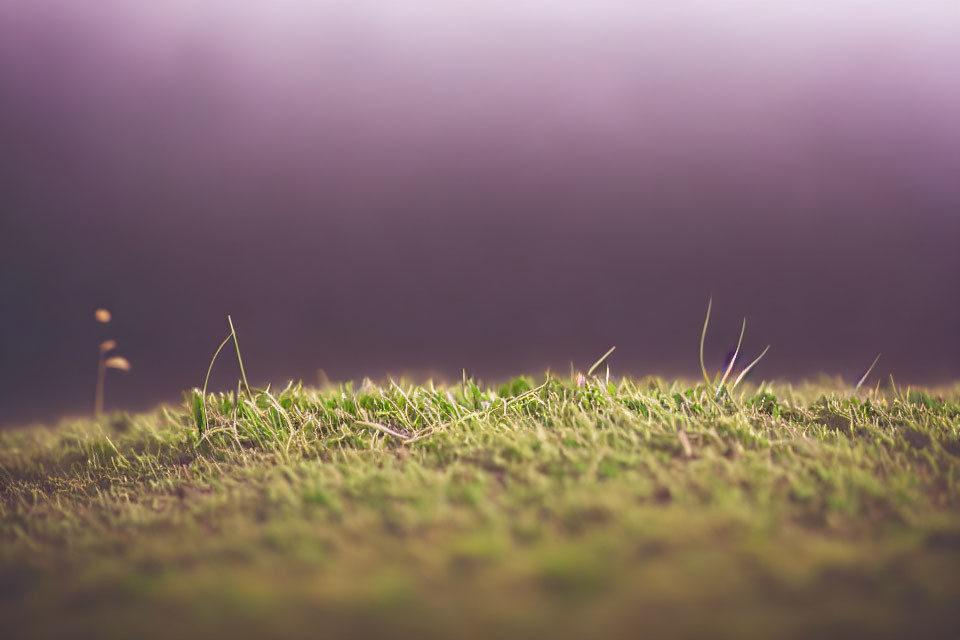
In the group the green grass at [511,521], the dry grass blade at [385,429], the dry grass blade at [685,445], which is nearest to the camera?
the green grass at [511,521]

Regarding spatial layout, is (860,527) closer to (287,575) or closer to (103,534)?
(287,575)

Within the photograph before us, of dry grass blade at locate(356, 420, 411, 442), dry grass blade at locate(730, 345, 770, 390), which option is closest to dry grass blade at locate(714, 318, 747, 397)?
dry grass blade at locate(730, 345, 770, 390)

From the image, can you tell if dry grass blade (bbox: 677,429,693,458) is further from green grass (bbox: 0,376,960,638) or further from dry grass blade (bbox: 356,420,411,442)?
dry grass blade (bbox: 356,420,411,442)

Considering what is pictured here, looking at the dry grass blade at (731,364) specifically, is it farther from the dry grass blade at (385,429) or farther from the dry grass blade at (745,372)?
the dry grass blade at (385,429)

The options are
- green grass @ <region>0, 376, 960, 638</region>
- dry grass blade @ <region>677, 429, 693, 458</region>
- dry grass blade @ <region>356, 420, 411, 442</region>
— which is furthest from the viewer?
dry grass blade @ <region>356, 420, 411, 442</region>

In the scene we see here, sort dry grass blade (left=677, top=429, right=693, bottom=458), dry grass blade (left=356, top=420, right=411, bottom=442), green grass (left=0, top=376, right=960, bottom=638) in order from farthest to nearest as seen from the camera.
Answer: dry grass blade (left=356, top=420, right=411, bottom=442) → dry grass blade (left=677, top=429, right=693, bottom=458) → green grass (left=0, top=376, right=960, bottom=638)

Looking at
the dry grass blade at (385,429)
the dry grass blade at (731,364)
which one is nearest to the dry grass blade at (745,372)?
the dry grass blade at (731,364)

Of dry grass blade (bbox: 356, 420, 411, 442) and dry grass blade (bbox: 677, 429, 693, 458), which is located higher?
dry grass blade (bbox: 677, 429, 693, 458)

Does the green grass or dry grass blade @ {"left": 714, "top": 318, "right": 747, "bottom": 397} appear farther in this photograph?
dry grass blade @ {"left": 714, "top": 318, "right": 747, "bottom": 397}
